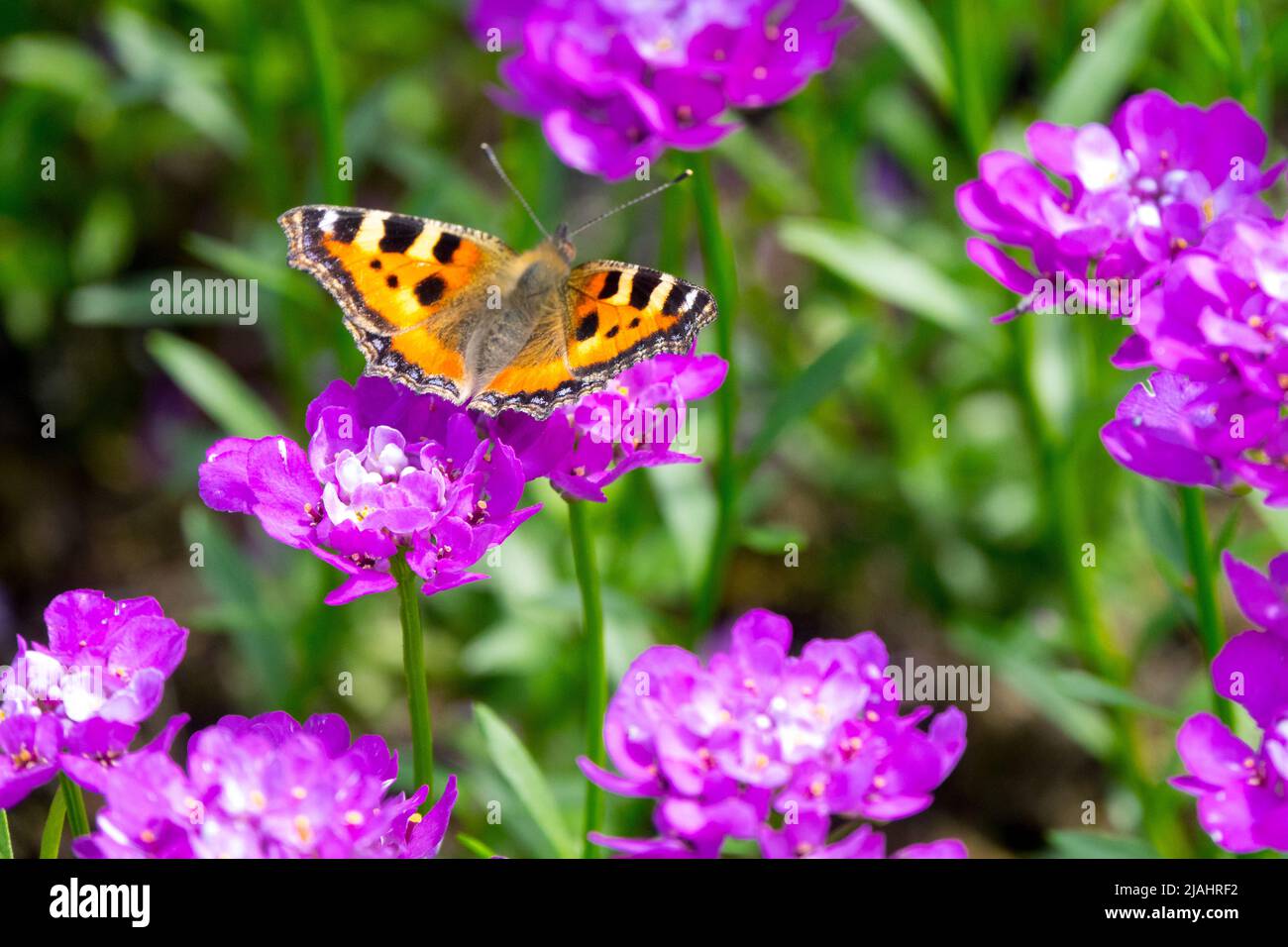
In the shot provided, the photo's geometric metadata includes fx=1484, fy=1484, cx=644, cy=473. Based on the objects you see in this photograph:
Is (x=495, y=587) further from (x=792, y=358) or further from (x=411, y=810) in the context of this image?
(x=411, y=810)

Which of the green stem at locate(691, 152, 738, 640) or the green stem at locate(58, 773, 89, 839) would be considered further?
the green stem at locate(691, 152, 738, 640)

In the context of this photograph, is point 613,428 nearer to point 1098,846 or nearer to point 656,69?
point 656,69

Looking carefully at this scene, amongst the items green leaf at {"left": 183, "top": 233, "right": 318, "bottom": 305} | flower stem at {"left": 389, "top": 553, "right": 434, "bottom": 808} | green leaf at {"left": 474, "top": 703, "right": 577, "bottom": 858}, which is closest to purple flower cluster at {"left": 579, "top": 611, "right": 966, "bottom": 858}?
flower stem at {"left": 389, "top": 553, "right": 434, "bottom": 808}

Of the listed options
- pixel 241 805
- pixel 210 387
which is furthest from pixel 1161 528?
pixel 210 387

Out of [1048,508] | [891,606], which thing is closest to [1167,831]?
[1048,508]

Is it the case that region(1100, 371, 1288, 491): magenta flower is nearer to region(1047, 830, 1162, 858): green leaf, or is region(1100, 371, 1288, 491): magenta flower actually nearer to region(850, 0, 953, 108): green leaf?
region(1047, 830, 1162, 858): green leaf

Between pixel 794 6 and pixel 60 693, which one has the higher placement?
pixel 794 6
